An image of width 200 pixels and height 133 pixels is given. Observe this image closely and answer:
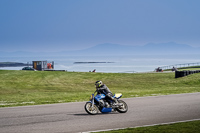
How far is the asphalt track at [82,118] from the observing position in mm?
11906

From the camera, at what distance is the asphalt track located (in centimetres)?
1191

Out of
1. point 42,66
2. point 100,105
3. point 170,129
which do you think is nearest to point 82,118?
point 100,105

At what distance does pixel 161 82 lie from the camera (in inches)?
1711

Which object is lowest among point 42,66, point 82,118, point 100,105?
point 82,118

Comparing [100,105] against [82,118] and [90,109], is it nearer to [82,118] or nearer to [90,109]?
[90,109]

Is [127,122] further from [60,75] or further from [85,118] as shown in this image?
[60,75]

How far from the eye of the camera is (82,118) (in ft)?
45.6

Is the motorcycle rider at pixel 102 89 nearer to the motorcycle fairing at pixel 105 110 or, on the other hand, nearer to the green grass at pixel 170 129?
the motorcycle fairing at pixel 105 110

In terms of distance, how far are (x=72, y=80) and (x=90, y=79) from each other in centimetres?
245

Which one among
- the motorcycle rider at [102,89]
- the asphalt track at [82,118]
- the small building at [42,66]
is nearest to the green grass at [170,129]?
the asphalt track at [82,118]

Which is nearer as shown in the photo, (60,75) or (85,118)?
(85,118)

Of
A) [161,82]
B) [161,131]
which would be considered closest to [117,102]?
[161,131]

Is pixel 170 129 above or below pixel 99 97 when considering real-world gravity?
below

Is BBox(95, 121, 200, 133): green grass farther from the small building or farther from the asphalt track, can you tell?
the small building
